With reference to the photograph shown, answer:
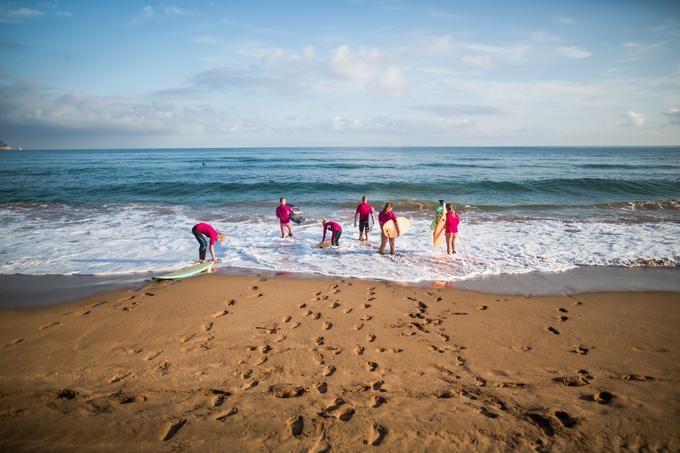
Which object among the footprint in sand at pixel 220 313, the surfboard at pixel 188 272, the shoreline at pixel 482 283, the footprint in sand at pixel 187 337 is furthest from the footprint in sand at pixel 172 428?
the surfboard at pixel 188 272

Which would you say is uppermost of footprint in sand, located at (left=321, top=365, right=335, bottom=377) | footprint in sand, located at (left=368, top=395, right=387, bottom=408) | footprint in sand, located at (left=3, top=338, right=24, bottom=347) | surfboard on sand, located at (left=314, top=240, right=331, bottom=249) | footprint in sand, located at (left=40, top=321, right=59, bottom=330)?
surfboard on sand, located at (left=314, top=240, right=331, bottom=249)

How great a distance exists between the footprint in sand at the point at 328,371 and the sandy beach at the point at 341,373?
0.04 meters

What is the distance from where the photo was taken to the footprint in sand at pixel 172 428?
3.34 meters

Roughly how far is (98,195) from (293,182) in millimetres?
14352

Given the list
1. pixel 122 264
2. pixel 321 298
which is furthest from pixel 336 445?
pixel 122 264

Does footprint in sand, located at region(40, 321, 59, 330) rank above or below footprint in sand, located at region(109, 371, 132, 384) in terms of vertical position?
above

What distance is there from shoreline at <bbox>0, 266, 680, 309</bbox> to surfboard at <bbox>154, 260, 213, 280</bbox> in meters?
0.32

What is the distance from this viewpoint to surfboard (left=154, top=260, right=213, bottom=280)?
26.4 feet

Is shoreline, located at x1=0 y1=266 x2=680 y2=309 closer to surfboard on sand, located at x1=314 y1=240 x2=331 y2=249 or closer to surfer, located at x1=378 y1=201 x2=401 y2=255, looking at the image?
surfer, located at x1=378 y1=201 x2=401 y2=255

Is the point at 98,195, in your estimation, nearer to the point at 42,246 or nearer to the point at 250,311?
the point at 42,246

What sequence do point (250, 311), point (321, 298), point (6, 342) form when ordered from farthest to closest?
point (321, 298), point (250, 311), point (6, 342)

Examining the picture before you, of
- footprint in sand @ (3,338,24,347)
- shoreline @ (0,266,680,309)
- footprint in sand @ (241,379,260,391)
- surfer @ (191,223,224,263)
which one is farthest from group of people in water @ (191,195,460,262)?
footprint in sand @ (241,379,260,391)

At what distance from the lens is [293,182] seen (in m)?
28.8

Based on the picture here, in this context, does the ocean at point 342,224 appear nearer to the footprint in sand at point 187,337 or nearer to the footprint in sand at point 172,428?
the footprint in sand at point 187,337
